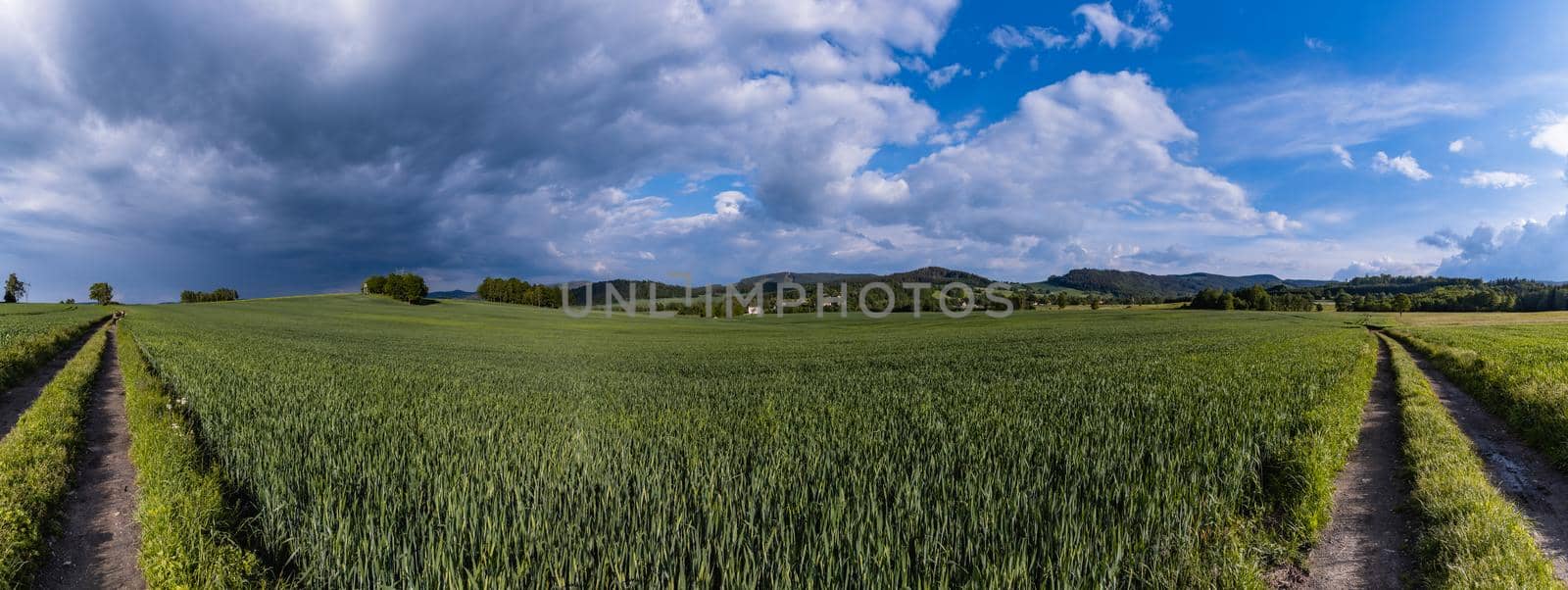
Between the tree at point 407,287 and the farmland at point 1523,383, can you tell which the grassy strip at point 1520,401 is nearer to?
the farmland at point 1523,383

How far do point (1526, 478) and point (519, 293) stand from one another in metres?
134

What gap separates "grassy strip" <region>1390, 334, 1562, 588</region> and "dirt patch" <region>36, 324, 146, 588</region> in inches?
488

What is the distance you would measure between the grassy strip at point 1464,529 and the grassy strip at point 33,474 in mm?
13164

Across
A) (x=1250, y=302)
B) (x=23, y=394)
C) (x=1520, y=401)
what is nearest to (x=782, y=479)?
(x=1520, y=401)

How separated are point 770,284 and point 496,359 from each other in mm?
133494

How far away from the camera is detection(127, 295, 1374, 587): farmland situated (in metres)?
4.83

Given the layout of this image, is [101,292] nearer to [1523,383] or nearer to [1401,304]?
[1523,383]

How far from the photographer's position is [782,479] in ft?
21.5

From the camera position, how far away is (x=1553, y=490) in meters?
8.05

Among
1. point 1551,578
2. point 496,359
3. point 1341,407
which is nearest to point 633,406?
point 1551,578

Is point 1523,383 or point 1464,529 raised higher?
point 1523,383

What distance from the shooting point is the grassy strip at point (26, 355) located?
674 inches

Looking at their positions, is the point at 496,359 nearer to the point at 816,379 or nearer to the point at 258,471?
the point at 816,379

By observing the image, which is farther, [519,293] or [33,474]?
[519,293]
